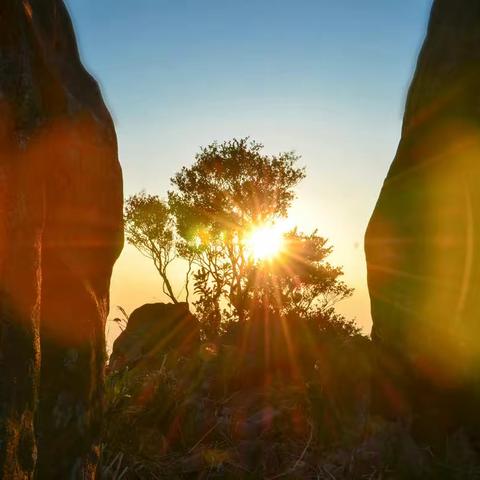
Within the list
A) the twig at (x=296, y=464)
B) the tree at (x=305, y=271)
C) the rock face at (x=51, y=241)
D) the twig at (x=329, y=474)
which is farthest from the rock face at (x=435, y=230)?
the tree at (x=305, y=271)

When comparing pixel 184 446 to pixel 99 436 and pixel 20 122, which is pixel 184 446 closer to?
pixel 99 436

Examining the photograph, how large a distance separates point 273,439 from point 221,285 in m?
28.3

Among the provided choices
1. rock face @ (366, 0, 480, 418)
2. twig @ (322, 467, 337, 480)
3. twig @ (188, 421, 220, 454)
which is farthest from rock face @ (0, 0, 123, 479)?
rock face @ (366, 0, 480, 418)

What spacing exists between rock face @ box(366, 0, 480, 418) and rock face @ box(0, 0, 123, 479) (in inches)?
180

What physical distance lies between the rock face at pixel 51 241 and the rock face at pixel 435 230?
4581 millimetres

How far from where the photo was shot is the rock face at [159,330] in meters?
22.4

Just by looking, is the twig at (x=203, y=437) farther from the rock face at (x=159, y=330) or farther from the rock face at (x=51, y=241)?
the rock face at (x=159, y=330)

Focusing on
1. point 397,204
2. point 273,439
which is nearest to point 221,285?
point 397,204

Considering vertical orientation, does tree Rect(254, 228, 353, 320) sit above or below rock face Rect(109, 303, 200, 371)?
above

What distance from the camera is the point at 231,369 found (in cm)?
770

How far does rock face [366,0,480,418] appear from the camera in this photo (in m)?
8.01

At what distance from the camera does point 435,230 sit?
353 inches

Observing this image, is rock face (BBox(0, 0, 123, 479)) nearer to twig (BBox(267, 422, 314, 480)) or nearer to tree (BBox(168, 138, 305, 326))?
twig (BBox(267, 422, 314, 480))

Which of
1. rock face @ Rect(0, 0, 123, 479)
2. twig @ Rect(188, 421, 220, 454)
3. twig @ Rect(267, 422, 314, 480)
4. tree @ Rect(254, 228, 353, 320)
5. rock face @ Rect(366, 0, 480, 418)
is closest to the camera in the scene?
rock face @ Rect(0, 0, 123, 479)
